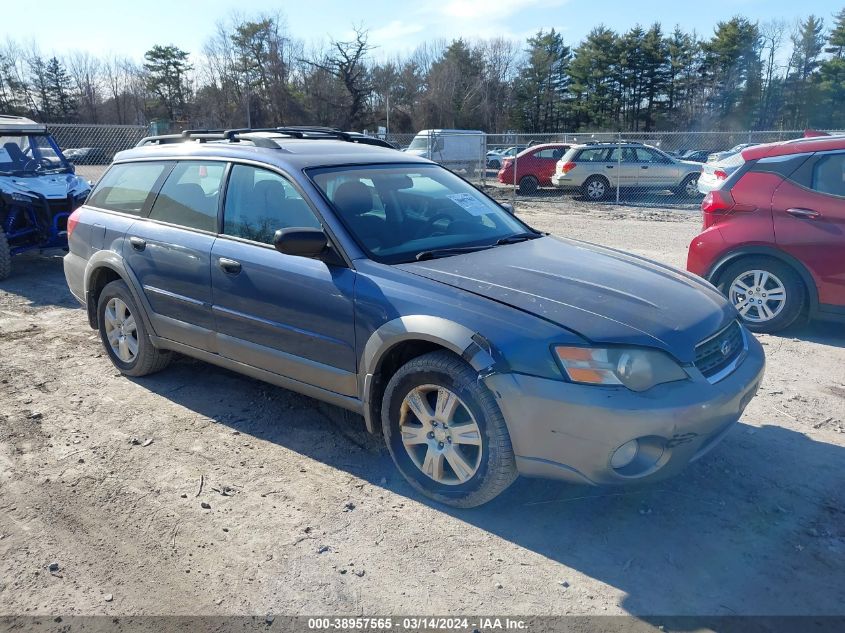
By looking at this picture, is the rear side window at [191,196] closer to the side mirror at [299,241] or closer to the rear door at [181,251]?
the rear door at [181,251]

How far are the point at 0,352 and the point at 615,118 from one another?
203ft

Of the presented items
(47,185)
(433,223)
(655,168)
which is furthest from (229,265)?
(655,168)

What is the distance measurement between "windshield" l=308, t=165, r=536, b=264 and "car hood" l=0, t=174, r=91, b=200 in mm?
6936

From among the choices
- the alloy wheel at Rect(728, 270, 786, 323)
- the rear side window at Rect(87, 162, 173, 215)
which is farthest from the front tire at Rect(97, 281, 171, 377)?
the alloy wheel at Rect(728, 270, 786, 323)

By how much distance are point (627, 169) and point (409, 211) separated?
52.2ft

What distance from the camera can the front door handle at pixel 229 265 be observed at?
405 centimetres

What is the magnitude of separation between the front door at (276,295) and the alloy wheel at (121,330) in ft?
3.84

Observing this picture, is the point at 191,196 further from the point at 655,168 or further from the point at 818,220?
the point at 655,168

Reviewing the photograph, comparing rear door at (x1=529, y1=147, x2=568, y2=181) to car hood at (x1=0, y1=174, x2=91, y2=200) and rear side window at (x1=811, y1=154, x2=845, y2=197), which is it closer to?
car hood at (x1=0, y1=174, x2=91, y2=200)

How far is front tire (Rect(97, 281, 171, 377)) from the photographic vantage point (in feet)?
16.2

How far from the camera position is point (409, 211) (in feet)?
13.6

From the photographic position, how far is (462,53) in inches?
2564

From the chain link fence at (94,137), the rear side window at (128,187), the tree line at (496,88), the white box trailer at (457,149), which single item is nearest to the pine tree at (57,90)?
the tree line at (496,88)

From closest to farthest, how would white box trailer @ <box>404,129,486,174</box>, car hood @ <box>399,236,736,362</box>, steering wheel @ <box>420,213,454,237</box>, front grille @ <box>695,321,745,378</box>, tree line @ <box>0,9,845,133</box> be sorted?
car hood @ <box>399,236,736,362</box> → front grille @ <box>695,321,745,378</box> → steering wheel @ <box>420,213,454,237</box> → white box trailer @ <box>404,129,486,174</box> → tree line @ <box>0,9,845,133</box>
